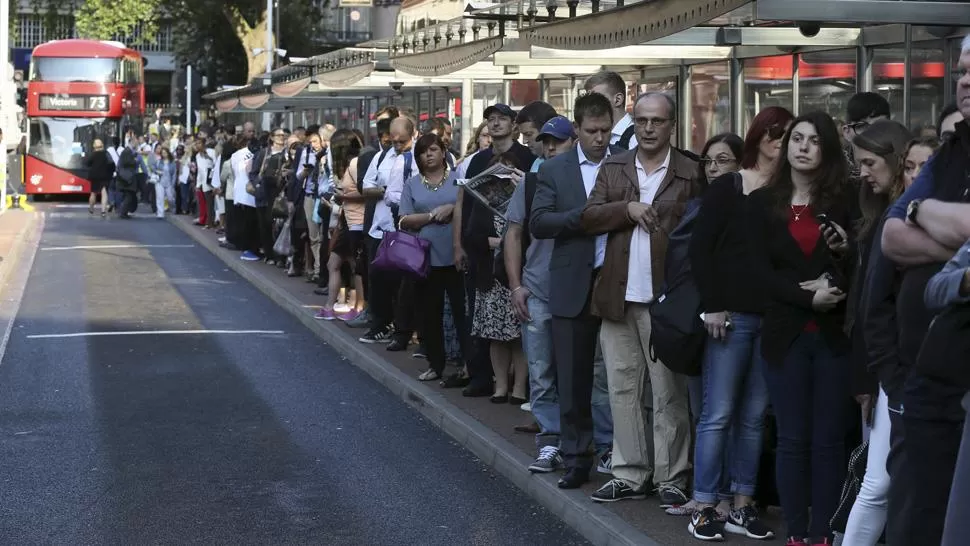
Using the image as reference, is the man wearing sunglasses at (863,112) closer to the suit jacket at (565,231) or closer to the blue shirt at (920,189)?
the suit jacket at (565,231)

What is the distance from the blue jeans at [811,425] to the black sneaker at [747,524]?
13.3 inches

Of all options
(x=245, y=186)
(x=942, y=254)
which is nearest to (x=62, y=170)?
(x=245, y=186)

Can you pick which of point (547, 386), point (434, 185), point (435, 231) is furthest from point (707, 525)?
point (434, 185)

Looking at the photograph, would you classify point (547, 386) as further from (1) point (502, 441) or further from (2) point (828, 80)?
(2) point (828, 80)

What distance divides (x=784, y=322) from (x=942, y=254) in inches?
71.3

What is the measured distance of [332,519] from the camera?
749cm

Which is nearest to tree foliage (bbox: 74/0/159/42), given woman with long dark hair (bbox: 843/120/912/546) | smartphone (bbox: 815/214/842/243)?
smartphone (bbox: 815/214/842/243)

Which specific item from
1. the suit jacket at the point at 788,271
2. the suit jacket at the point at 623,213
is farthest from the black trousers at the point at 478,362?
the suit jacket at the point at 788,271

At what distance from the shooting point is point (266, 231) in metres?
22.6

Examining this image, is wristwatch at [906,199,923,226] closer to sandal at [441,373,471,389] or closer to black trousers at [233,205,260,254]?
sandal at [441,373,471,389]

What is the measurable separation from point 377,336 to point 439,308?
2.64 metres

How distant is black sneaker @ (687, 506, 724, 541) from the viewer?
21.7 feet

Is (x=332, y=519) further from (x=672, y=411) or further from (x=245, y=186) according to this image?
(x=245, y=186)

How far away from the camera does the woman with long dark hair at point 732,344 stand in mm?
6453
